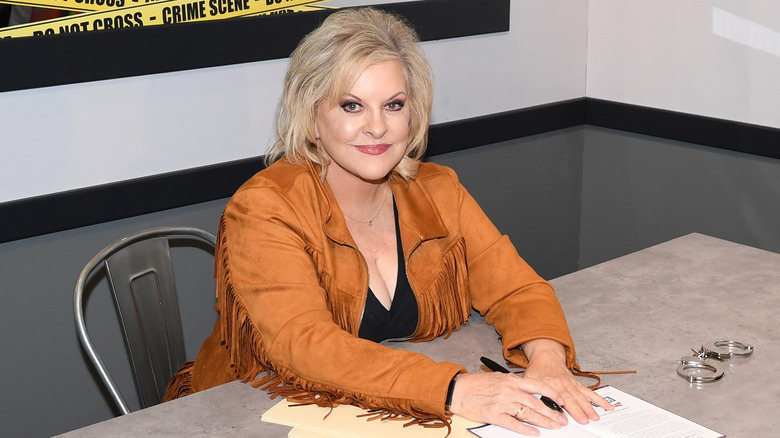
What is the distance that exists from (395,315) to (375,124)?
1.37ft

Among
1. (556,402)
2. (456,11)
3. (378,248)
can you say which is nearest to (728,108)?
(456,11)

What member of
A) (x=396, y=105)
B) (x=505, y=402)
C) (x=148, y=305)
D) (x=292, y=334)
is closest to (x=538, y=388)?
(x=505, y=402)

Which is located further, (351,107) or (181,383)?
(181,383)

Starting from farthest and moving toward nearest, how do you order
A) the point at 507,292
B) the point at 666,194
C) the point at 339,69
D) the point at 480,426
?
the point at 666,194 → the point at 507,292 → the point at 339,69 → the point at 480,426

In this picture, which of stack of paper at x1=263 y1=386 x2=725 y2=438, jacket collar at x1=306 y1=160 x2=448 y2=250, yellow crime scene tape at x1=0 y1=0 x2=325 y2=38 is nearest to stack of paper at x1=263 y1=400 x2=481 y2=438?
stack of paper at x1=263 y1=386 x2=725 y2=438

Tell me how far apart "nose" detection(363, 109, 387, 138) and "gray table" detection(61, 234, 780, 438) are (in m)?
0.46

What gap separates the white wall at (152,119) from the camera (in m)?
2.52

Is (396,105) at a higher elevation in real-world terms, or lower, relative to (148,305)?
higher

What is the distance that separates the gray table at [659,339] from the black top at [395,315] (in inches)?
3.2

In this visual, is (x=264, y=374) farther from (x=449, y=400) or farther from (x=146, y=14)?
(x=146, y=14)

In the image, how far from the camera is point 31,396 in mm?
2680

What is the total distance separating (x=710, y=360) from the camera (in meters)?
1.73

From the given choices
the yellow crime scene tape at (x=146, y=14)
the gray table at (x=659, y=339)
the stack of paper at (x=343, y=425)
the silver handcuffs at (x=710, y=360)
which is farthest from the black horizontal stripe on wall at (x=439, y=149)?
the silver handcuffs at (x=710, y=360)

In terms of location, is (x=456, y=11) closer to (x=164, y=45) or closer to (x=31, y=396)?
(x=164, y=45)
